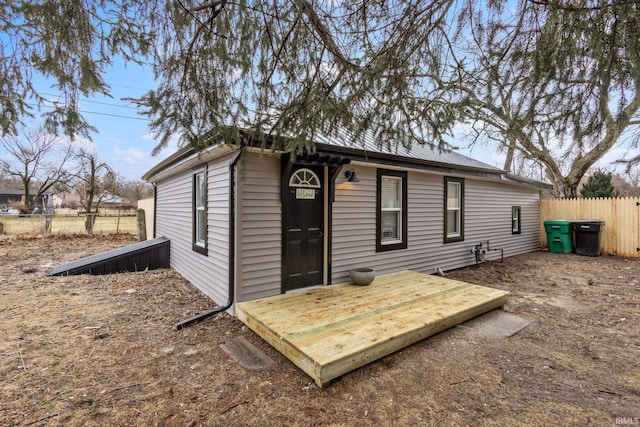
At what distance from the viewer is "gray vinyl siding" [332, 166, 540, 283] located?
16.7 ft

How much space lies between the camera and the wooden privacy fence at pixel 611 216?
8672 millimetres

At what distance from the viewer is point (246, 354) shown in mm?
3107

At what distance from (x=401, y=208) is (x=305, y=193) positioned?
233 cm

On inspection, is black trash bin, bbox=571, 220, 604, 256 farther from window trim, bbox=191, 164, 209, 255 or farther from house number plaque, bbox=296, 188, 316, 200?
window trim, bbox=191, 164, 209, 255

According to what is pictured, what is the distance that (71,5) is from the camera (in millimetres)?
2029

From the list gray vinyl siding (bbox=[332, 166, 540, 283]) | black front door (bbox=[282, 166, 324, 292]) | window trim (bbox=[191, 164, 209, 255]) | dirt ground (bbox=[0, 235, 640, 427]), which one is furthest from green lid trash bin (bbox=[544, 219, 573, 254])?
window trim (bbox=[191, 164, 209, 255])

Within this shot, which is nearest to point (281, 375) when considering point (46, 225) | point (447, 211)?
point (447, 211)

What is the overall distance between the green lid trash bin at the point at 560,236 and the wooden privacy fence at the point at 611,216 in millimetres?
737

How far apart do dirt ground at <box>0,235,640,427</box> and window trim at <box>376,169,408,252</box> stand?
2096 millimetres

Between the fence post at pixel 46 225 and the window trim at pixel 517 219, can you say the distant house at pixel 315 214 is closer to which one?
the window trim at pixel 517 219

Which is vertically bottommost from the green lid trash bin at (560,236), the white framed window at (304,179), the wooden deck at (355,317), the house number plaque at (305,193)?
the wooden deck at (355,317)

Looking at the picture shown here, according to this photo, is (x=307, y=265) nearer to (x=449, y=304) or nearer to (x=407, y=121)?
(x=449, y=304)

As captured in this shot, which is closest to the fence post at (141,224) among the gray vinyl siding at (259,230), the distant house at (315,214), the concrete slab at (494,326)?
the distant house at (315,214)

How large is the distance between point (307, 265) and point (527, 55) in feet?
12.1
